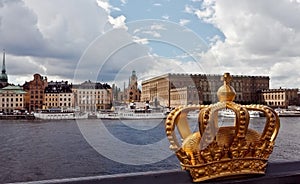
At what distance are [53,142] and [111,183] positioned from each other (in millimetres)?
20257

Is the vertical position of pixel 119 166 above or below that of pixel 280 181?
below

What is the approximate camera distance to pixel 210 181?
115 inches

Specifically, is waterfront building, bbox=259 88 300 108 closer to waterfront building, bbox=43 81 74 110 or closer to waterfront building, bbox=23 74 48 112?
waterfront building, bbox=43 81 74 110

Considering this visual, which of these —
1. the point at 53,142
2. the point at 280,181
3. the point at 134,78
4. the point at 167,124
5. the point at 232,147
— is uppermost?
the point at 134,78

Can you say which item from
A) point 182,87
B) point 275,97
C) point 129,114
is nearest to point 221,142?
point 182,87

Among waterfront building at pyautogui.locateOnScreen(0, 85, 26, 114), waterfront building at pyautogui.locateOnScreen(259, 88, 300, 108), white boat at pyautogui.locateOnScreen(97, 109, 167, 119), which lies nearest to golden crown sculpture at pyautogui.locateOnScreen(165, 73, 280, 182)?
white boat at pyautogui.locateOnScreen(97, 109, 167, 119)

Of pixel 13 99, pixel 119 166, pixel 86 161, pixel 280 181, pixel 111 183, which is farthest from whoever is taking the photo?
pixel 13 99

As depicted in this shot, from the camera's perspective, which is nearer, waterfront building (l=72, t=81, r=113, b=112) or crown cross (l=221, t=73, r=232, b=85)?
crown cross (l=221, t=73, r=232, b=85)

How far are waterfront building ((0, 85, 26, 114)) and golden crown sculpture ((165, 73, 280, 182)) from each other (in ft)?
203

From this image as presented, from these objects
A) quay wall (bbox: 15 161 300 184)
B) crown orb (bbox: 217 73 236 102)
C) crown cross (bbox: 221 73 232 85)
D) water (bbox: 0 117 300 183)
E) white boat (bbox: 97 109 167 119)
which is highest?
crown cross (bbox: 221 73 232 85)

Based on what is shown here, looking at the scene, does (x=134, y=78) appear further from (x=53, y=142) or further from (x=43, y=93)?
(x=43, y=93)

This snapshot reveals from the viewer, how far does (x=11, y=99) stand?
61.3m

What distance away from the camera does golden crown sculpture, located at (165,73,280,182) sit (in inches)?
112

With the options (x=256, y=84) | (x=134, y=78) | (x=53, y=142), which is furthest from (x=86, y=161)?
(x=256, y=84)
